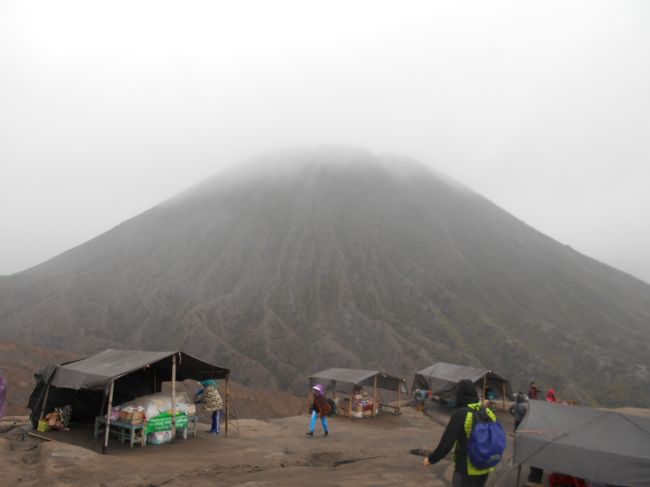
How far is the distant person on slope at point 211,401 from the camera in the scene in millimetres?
15266

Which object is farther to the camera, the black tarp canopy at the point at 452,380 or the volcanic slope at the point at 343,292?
the volcanic slope at the point at 343,292

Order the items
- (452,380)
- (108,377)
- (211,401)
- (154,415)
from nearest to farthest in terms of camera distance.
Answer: (108,377) < (154,415) < (211,401) < (452,380)

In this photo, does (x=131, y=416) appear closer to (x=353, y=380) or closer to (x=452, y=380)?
(x=353, y=380)

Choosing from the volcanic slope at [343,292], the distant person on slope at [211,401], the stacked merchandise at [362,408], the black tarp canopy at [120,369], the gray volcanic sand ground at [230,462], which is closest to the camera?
the gray volcanic sand ground at [230,462]

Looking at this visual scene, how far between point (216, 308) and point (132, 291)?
14963 mm

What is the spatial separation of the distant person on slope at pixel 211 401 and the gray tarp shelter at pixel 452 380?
15355mm

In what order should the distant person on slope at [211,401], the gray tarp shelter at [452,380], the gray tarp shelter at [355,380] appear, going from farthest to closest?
the gray tarp shelter at [452,380] < the gray tarp shelter at [355,380] < the distant person on slope at [211,401]

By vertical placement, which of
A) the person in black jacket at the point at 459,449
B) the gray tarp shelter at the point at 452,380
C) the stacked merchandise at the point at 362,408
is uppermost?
the person in black jacket at the point at 459,449

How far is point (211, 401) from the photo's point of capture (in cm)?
1530

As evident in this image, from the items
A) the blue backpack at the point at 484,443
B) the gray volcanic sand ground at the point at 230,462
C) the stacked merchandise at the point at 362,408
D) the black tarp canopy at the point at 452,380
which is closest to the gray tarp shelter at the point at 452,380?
the black tarp canopy at the point at 452,380

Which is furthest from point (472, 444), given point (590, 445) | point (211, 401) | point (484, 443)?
point (211, 401)

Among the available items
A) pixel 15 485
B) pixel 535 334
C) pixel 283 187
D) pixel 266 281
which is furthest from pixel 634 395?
pixel 283 187

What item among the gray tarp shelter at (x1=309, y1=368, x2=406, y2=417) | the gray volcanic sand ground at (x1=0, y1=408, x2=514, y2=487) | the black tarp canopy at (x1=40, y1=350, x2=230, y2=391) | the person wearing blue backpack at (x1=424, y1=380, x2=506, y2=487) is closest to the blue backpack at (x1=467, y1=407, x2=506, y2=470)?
the person wearing blue backpack at (x1=424, y1=380, x2=506, y2=487)

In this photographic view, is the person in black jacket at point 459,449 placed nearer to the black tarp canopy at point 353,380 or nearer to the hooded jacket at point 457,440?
the hooded jacket at point 457,440
